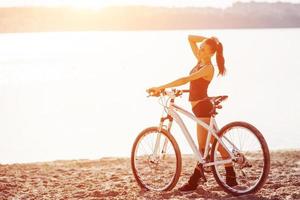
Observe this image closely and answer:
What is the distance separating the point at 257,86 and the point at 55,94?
8.95 m

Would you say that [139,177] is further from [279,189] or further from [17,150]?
[17,150]

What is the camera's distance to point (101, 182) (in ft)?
29.8

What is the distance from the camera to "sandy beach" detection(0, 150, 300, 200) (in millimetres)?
7922

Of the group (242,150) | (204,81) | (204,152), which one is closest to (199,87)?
(204,81)

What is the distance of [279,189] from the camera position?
7.91 meters

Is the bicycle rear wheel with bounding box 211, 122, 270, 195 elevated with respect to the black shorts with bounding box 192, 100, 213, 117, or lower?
lower

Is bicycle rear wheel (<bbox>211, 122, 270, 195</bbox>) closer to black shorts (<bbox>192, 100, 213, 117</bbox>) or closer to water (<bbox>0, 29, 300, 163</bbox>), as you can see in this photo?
black shorts (<bbox>192, 100, 213, 117</bbox>)

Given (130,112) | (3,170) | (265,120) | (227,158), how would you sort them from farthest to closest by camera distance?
(130,112) < (265,120) < (3,170) < (227,158)

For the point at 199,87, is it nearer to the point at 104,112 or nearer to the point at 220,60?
the point at 220,60

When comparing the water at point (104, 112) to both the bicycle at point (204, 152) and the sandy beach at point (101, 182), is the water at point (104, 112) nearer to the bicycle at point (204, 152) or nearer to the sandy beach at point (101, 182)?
the sandy beach at point (101, 182)

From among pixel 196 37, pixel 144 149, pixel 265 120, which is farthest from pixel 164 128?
pixel 265 120

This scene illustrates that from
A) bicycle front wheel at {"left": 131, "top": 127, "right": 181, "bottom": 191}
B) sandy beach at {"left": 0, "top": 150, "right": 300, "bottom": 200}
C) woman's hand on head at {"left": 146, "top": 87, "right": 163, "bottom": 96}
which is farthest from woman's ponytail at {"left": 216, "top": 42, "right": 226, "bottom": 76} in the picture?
sandy beach at {"left": 0, "top": 150, "right": 300, "bottom": 200}

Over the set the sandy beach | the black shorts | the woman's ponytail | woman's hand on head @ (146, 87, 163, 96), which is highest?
the woman's ponytail

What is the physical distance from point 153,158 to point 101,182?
1156 mm
